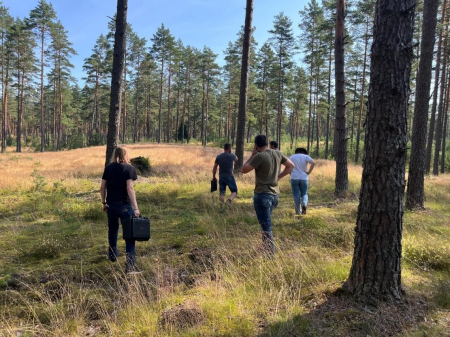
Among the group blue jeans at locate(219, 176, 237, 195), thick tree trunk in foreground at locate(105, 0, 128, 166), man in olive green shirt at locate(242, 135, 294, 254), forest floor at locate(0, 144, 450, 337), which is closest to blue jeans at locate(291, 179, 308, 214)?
forest floor at locate(0, 144, 450, 337)

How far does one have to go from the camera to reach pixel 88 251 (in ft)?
16.1

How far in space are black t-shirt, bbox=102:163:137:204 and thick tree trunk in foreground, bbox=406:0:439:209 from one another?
25.1 ft

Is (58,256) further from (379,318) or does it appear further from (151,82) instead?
(151,82)

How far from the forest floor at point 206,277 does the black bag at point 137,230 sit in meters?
0.49

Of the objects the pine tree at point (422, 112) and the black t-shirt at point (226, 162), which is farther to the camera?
the black t-shirt at point (226, 162)

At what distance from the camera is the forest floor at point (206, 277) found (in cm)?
265

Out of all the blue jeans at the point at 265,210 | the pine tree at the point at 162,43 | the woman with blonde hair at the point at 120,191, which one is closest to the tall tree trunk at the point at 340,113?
the blue jeans at the point at 265,210

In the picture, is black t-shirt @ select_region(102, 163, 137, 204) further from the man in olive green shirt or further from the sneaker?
the man in olive green shirt

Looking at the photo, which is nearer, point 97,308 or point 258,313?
point 258,313

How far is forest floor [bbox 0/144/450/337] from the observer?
265cm

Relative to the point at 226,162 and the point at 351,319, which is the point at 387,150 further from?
the point at 226,162

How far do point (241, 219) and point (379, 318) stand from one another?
13.3 feet

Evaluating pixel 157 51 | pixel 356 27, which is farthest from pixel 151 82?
pixel 356 27

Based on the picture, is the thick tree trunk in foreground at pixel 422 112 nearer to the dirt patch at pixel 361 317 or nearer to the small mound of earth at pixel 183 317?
the dirt patch at pixel 361 317
